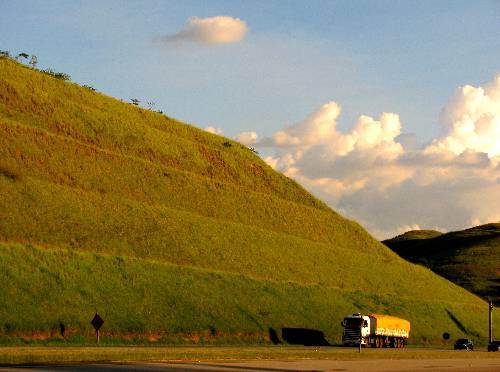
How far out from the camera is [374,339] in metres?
97.1

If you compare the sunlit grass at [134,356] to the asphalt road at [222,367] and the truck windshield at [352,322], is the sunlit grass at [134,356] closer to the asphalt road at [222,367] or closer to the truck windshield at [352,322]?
the asphalt road at [222,367]

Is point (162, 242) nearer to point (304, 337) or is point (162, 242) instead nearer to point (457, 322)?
point (304, 337)

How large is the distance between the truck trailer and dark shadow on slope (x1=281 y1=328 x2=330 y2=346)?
152 inches

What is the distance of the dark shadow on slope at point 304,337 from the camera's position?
312 ft

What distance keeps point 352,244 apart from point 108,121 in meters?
43.6

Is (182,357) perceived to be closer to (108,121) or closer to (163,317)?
(163,317)

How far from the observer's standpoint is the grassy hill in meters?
82.9

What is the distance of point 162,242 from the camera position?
103 metres

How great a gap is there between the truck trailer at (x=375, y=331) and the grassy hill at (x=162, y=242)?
6.05 meters

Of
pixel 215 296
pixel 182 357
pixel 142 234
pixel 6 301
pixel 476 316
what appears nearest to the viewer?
pixel 182 357

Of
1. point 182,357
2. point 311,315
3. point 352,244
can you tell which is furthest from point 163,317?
point 352,244

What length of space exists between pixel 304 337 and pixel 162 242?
65.3 ft

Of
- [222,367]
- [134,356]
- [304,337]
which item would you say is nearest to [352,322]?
[304,337]

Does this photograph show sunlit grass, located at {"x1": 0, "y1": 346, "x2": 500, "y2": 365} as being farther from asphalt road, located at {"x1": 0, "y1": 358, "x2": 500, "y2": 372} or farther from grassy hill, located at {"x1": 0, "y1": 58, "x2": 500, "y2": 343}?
grassy hill, located at {"x1": 0, "y1": 58, "x2": 500, "y2": 343}
